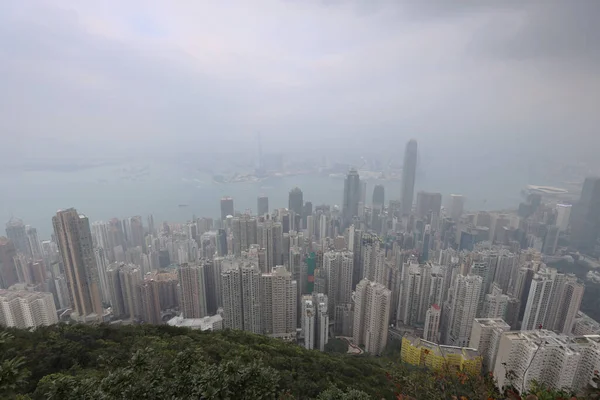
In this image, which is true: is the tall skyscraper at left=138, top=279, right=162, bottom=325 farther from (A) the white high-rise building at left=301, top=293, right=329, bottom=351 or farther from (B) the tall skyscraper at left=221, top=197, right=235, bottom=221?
(B) the tall skyscraper at left=221, top=197, right=235, bottom=221

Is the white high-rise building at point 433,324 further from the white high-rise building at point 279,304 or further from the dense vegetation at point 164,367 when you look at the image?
the white high-rise building at point 279,304

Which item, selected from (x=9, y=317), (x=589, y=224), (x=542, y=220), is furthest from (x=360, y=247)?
(x=9, y=317)

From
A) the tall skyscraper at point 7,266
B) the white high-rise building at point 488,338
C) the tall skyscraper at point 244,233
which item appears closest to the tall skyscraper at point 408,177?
the tall skyscraper at point 244,233

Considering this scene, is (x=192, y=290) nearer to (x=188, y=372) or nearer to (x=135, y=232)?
(x=188, y=372)

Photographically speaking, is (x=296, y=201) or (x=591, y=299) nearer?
(x=591, y=299)

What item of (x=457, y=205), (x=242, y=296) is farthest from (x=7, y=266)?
(x=457, y=205)

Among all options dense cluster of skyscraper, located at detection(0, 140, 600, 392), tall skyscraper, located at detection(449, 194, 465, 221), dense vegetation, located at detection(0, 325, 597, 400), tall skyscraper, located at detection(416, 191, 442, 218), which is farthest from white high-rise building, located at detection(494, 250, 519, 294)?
tall skyscraper, located at detection(416, 191, 442, 218)
